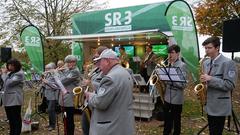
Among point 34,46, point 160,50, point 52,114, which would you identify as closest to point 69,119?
point 52,114

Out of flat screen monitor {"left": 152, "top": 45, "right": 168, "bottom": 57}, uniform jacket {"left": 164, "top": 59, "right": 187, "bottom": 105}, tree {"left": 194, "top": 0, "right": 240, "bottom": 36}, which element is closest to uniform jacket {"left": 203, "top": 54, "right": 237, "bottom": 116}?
uniform jacket {"left": 164, "top": 59, "right": 187, "bottom": 105}

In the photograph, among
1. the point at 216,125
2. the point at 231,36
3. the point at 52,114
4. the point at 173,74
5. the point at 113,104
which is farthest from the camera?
the point at 52,114

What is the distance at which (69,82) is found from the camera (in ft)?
24.8

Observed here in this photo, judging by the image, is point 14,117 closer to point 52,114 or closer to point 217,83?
point 52,114

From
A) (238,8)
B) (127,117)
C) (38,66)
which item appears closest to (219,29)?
(238,8)

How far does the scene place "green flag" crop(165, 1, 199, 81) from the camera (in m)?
9.75

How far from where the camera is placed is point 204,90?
5754mm

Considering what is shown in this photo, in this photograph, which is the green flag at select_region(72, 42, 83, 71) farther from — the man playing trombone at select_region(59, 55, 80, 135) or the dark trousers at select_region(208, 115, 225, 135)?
the dark trousers at select_region(208, 115, 225, 135)

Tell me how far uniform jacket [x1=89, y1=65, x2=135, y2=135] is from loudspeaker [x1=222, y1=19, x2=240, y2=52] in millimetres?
3735

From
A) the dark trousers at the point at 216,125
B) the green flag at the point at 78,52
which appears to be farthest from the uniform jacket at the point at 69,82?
the green flag at the point at 78,52

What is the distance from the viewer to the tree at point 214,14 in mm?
24127

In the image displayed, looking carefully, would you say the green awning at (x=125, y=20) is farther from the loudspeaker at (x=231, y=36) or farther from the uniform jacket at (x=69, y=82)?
the uniform jacket at (x=69, y=82)

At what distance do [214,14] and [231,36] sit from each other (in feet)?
58.3

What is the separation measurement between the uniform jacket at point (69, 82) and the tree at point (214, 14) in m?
18.5
